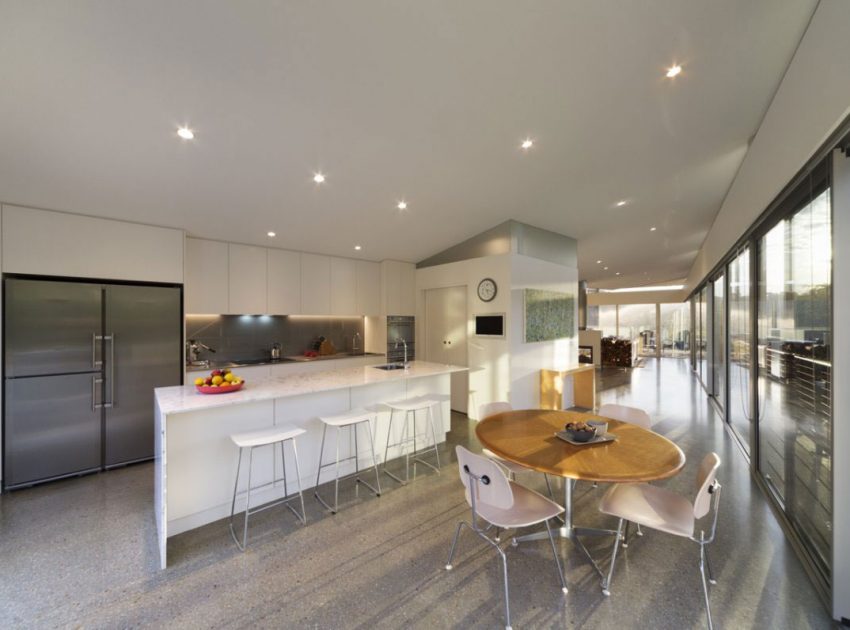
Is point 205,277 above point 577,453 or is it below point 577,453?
above

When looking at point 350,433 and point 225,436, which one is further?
point 350,433

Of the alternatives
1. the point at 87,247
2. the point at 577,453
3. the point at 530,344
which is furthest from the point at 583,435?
the point at 87,247

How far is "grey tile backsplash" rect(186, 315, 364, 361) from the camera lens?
471 centimetres

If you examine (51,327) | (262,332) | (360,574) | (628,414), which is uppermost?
(51,327)

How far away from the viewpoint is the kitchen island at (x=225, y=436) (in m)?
2.35

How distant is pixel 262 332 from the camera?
515 centimetres

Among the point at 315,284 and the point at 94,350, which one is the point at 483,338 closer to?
the point at 315,284

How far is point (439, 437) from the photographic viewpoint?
411 cm

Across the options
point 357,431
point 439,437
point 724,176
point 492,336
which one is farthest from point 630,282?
point 357,431

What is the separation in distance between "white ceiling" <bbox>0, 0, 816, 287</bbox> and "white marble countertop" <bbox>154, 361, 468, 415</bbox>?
1799 millimetres

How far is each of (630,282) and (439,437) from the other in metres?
Result: 12.0

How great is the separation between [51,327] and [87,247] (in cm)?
79

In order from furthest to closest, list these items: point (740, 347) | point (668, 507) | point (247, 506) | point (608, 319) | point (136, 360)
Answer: point (608, 319)
point (740, 347)
point (136, 360)
point (247, 506)
point (668, 507)

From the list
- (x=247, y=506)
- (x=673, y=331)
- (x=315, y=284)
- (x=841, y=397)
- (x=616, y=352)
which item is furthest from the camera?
(x=673, y=331)
